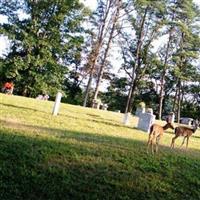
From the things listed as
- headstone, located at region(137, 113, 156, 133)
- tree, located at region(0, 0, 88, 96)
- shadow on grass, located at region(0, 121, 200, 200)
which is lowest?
shadow on grass, located at region(0, 121, 200, 200)

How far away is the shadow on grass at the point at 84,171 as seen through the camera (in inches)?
452

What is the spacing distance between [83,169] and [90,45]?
162ft

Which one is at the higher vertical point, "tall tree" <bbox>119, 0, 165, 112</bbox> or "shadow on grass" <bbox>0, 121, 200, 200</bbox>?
"tall tree" <bbox>119, 0, 165, 112</bbox>

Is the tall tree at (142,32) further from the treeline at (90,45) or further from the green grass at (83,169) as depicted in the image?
the green grass at (83,169)

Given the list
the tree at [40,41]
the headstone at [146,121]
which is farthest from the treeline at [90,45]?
the headstone at [146,121]

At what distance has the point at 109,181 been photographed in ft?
40.9

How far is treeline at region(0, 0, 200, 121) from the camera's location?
4922cm

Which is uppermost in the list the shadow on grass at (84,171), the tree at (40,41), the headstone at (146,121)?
the tree at (40,41)

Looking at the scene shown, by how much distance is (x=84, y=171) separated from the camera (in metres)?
12.7

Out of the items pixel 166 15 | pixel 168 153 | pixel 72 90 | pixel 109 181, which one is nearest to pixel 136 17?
pixel 166 15

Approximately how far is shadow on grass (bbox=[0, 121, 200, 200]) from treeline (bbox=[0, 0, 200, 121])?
112ft

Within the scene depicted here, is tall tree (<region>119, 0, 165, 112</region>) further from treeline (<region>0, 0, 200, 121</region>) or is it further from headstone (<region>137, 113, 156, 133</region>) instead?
headstone (<region>137, 113, 156, 133</region>)

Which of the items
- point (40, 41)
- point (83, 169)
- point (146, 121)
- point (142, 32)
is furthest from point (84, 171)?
point (142, 32)

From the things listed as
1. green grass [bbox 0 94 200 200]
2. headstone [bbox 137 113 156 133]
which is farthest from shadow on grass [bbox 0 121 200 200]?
headstone [bbox 137 113 156 133]
